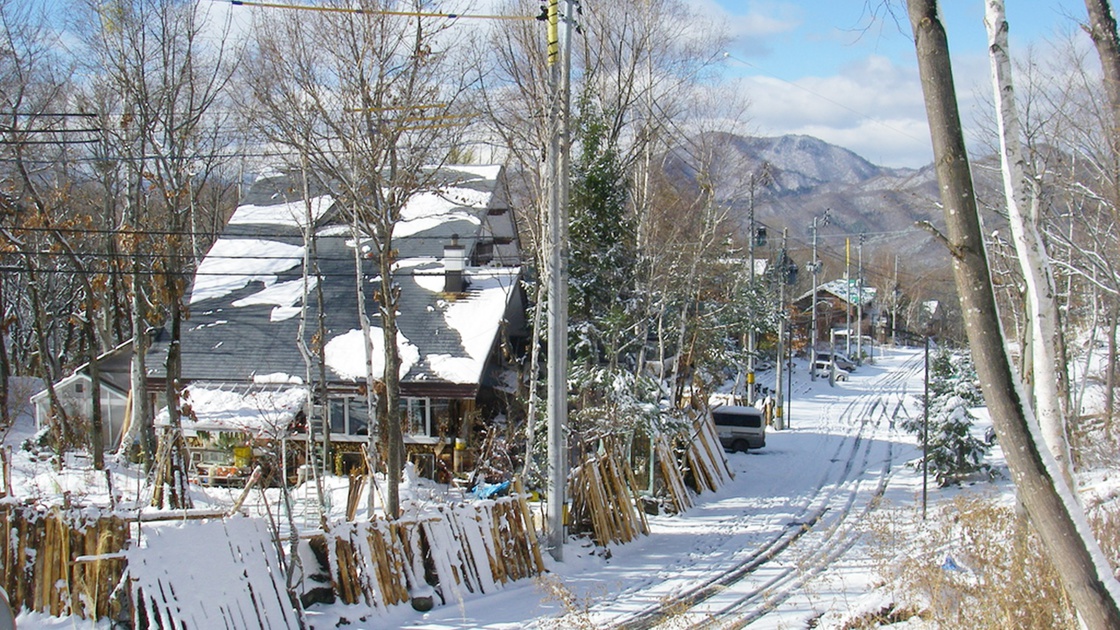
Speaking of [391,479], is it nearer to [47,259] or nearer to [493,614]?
[493,614]

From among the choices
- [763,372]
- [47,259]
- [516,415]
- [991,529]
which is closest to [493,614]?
[991,529]

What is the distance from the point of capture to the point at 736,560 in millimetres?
14375

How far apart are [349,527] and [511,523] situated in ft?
9.10

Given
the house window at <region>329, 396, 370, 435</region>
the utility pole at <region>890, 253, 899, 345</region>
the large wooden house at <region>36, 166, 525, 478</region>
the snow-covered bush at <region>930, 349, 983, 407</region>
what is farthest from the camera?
the utility pole at <region>890, 253, 899, 345</region>

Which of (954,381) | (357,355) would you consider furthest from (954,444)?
(357,355)

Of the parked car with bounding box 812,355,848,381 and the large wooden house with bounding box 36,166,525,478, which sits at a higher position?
the large wooden house with bounding box 36,166,525,478

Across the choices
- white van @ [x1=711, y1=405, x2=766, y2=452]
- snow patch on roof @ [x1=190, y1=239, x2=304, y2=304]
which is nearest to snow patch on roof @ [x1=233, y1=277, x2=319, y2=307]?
snow patch on roof @ [x1=190, y1=239, x2=304, y2=304]

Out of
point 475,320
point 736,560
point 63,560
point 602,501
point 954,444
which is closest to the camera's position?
point 63,560

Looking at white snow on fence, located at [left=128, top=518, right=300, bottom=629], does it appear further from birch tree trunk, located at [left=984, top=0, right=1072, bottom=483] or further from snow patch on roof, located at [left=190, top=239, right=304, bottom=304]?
snow patch on roof, located at [left=190, top=239, right=304, bottom=304]

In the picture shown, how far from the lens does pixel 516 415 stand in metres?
21.4

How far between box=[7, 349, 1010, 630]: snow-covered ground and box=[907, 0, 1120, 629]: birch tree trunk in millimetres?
5034

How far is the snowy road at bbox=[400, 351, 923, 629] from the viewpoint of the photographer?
436 inches

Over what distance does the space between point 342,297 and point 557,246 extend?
11.7m

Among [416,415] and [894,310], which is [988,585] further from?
[894,310]
